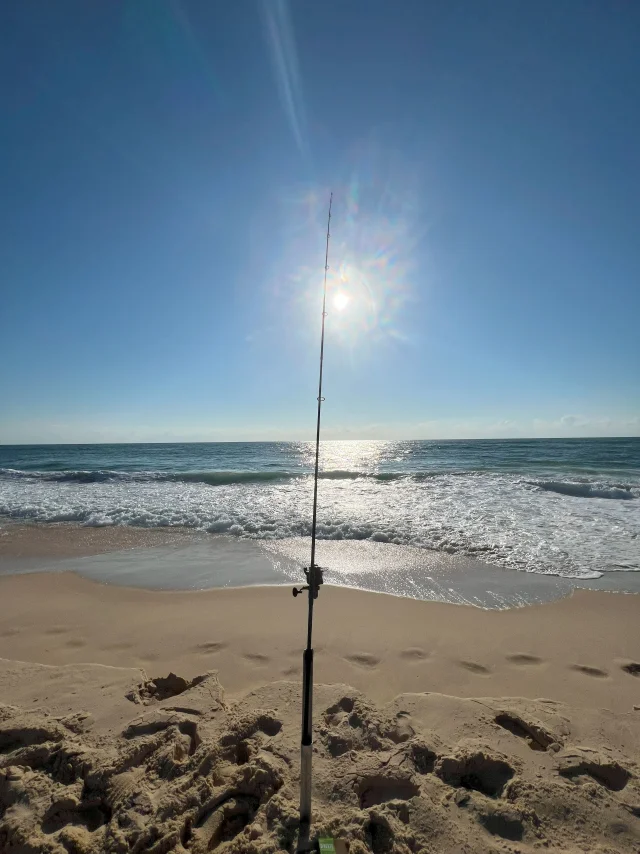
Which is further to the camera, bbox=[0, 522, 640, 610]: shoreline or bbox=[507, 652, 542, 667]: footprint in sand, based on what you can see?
bbox=[0, 522, 640, 610]: shoreline

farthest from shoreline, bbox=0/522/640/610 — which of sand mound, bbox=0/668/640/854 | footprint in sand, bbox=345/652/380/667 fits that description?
sand mound, bbox=0/668/640/854

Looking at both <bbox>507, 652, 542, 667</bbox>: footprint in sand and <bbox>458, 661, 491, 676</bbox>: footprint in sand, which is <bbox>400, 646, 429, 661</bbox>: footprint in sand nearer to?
<bbox>458, 661, 491, 676</bbox>: footprint in sand

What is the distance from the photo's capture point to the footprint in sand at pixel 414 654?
3.27 m

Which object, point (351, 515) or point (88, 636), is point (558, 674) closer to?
point (88, 636)

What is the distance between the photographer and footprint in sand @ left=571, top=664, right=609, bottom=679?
3.07 m

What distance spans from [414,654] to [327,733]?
4.58ft

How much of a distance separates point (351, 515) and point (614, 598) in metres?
4.96

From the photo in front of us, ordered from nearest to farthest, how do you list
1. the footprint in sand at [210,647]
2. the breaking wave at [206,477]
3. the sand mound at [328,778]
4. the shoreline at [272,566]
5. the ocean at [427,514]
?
the sand mound at [328,778] < the footprint in sand at [210,647] < the shoreline at [272,566] < the ocean at [427,514] < the breaking wave at [206,477]

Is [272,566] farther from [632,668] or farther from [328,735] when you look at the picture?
[632,668]

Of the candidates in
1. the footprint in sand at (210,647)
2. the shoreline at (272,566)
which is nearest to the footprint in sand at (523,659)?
the shoreline at (272,566)

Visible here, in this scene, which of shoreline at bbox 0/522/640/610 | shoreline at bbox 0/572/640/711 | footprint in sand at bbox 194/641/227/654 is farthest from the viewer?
shoreline at bbox 0/522/640/610

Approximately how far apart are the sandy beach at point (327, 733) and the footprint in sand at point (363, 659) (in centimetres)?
2

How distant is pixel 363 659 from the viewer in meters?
3.26

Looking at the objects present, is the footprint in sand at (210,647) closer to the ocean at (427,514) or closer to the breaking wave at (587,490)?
the ocean at (427,514)
